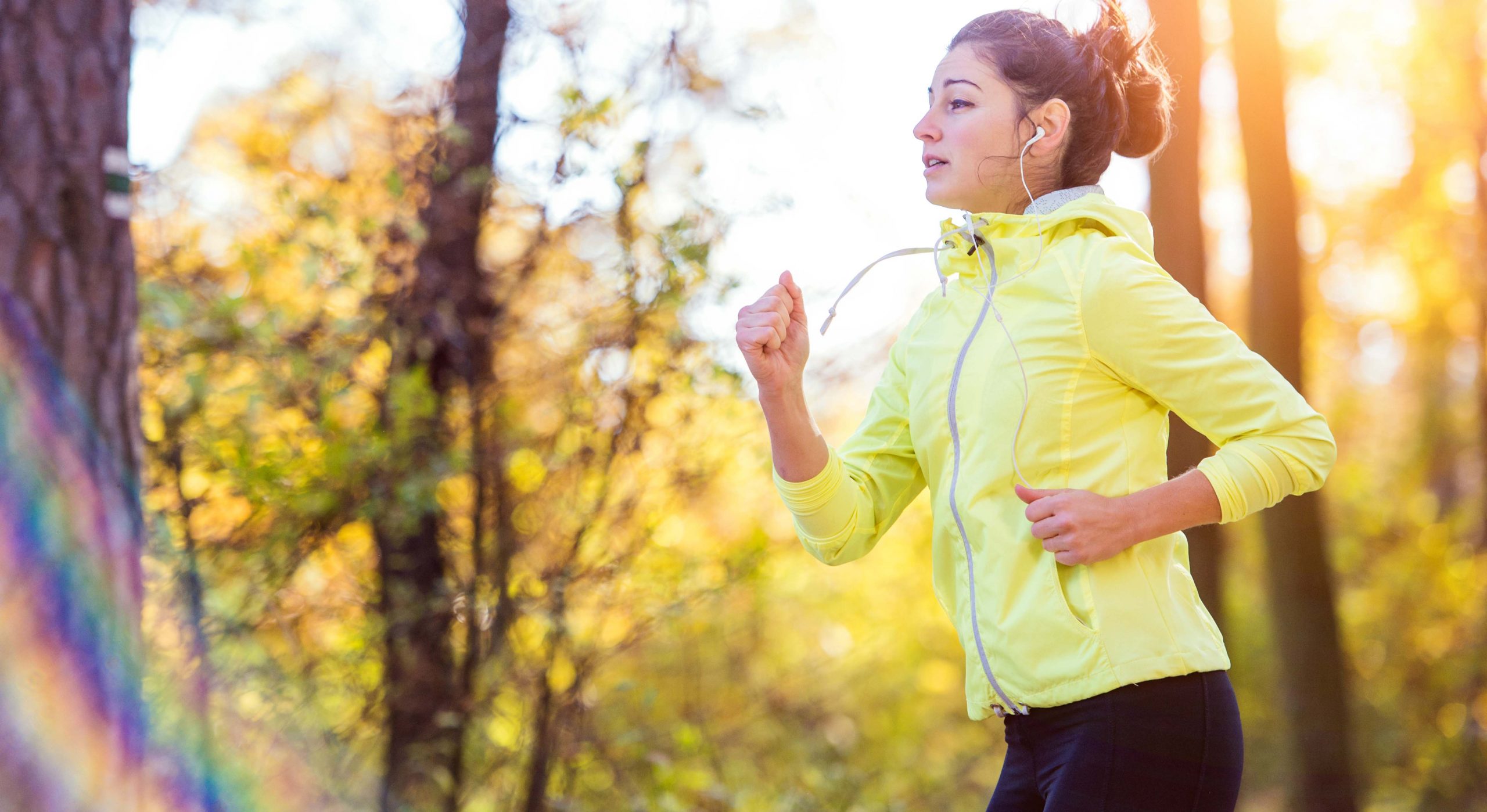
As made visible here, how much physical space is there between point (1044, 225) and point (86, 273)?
Answer: 2038mm

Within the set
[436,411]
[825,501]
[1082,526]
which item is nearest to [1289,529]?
[436,411]

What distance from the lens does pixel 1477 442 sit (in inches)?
441

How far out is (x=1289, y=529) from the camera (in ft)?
16.0

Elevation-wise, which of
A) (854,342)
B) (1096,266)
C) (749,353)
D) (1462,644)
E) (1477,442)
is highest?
(1096,266)

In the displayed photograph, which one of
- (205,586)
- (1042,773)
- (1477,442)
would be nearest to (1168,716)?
(1042,773)

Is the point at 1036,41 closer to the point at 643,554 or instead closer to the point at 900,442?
the point at 900,442

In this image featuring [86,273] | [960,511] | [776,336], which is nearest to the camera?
[960,511]

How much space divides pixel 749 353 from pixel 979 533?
0.43m

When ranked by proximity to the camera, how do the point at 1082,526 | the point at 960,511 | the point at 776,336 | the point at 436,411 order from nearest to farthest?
1. the point at 1082,526
2. the point at 960,511
3. the point at 776,336
4. the point at 436,411

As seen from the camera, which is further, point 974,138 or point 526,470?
point 526,470

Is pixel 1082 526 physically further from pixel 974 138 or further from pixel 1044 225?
pixel 974 138

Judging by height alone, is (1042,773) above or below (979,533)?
below

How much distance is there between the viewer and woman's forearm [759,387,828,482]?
1682 mm

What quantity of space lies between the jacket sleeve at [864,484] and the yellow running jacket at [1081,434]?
0.17m
